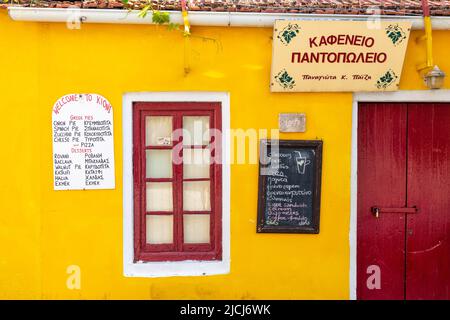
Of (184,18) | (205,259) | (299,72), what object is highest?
(184,18)

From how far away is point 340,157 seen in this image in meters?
4.74

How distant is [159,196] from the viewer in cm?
486

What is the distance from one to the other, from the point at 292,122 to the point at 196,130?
111cm

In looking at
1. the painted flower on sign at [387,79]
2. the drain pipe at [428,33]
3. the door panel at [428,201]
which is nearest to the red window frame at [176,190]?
the painted flower on sign at [387,79]

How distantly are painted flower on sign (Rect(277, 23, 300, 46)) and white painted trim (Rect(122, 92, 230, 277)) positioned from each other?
0.87 meters

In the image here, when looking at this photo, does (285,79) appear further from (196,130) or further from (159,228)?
(159,228)

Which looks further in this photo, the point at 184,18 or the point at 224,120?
the point at 224,120

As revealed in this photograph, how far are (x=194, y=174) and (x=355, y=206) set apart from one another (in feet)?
6.26

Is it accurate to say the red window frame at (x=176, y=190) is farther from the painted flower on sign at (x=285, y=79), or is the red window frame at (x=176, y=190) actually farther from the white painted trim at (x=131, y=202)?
the painted flower on sign at (x=285, y=79)

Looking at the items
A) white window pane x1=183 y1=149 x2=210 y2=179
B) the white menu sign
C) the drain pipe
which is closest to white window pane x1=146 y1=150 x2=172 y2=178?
white window pane x1=183 y1=149 x2=210 y2=179

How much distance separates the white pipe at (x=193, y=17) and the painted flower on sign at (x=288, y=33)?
120 millimetres

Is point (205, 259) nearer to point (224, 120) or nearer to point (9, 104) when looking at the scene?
point (224, 120)

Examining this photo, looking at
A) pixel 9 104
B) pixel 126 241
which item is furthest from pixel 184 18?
pixel 126 241

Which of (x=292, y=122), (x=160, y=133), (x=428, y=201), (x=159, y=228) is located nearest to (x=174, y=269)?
(x=159, y=228)
